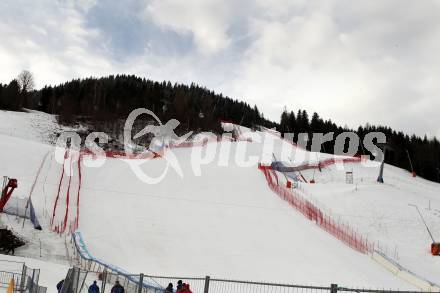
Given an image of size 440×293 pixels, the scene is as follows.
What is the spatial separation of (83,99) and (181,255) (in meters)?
90.6

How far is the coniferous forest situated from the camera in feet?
272

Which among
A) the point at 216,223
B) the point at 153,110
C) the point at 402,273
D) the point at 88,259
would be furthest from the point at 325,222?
the point at 153,110

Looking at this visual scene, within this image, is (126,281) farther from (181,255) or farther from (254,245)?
A: (254,245)

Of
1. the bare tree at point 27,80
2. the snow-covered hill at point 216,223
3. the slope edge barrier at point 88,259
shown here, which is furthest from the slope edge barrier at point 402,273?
the bare tree at point 27,80

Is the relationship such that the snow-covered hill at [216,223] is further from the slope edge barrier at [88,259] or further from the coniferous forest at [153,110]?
the coniferous forest at [153,110]

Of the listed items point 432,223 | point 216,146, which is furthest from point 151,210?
point 216,146

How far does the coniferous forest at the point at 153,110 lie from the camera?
8294 centimetres

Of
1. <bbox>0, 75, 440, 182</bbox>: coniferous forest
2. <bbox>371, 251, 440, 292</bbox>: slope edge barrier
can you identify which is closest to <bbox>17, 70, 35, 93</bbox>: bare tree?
<bbox>0, 75, 440, 182</bbox>: coniferous forest

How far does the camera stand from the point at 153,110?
101125 millimetres

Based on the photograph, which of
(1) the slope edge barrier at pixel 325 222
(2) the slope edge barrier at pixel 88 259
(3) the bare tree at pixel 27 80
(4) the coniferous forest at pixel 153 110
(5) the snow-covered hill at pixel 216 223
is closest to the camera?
(2) the slope edge barrier at pixel 88 259

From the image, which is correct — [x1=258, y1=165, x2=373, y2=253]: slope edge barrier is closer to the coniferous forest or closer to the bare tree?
the coniferous forest

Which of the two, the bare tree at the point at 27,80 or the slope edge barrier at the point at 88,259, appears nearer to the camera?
the slope edge barrier at the point at 88,259

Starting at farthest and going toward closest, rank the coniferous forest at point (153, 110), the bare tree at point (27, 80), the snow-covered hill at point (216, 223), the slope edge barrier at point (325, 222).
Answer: the bare tree at point (27, 80) → the coniferous forest at point (153, 110) → the slope edge barrier at point (325, 222) → the snow-covered hill at point (216, 223)

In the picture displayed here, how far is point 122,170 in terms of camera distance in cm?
3744
